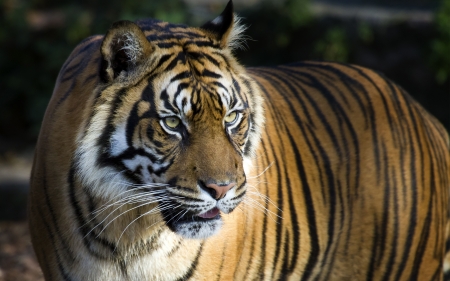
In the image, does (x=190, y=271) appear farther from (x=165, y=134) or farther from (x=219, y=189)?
(x=165, y=134)

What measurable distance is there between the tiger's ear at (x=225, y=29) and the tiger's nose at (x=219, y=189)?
66cm

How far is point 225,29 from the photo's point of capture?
2.79m

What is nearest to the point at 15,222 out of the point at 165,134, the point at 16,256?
the point at 16,256

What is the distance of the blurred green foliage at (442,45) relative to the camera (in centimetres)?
605

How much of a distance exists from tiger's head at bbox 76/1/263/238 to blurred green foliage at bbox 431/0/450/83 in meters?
3.98

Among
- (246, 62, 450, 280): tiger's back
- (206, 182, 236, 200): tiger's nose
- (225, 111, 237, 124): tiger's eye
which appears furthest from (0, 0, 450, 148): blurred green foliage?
(206, 182, 236, 200): tiger's nose

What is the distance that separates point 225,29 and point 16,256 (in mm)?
3214

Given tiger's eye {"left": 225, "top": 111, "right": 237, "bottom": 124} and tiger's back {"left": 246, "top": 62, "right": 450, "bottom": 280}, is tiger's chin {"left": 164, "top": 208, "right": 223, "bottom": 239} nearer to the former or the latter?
tiger's eye {"left": 225, "top": 111, "right": 237, "bottom": 124}

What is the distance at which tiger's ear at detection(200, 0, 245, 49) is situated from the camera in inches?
109

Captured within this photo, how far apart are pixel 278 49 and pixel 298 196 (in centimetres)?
413

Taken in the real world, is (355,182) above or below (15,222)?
above

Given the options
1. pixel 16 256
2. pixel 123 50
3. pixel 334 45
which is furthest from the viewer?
pixel 334 45

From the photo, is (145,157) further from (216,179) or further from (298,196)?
(298,196)

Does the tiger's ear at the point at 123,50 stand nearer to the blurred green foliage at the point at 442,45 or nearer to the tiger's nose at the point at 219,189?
the tiger's nose at the point at 219,189
